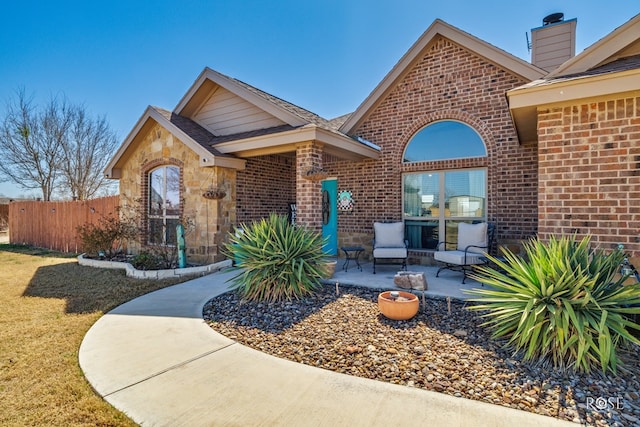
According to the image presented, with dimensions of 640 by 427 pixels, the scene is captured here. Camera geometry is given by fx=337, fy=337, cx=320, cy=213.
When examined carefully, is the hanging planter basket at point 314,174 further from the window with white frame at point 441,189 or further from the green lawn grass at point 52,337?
the green lawn grass at point 52,337

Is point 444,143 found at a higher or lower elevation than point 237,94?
lower

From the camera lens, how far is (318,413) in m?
2.42

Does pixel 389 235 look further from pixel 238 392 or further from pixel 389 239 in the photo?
pixel 238 392

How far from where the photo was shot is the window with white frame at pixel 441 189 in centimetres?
768

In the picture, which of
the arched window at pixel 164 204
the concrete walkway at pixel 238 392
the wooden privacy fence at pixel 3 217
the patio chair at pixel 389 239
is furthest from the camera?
the wooden privacy fence at pixel 3 217

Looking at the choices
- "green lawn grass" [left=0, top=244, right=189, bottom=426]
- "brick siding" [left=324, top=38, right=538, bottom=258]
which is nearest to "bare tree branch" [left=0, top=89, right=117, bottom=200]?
"green lawn grass" [left=0, top=244, right=189, bottom=426]

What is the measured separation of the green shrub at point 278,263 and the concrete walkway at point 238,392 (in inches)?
55.3

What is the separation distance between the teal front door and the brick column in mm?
1971

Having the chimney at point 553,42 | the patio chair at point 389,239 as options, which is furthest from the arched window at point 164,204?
the chimney at point 553,42

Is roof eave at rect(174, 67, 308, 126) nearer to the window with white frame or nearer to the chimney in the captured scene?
the window with white frame

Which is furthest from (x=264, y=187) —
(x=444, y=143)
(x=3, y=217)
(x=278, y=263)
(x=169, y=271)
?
(x=3, y=217)

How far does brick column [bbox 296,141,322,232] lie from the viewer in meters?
6.90

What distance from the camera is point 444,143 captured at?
8.01 meters

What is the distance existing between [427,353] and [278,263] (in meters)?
2.71
